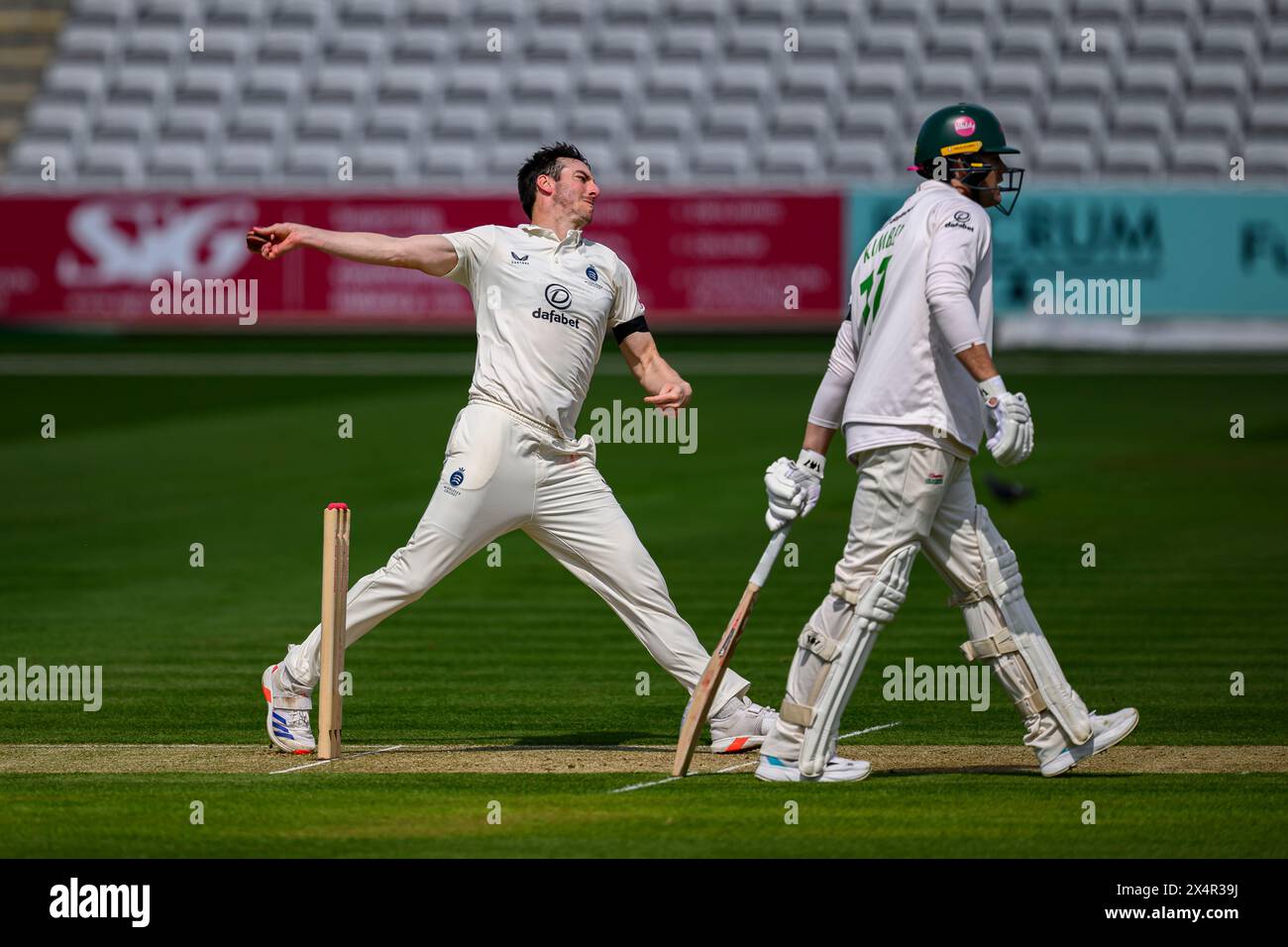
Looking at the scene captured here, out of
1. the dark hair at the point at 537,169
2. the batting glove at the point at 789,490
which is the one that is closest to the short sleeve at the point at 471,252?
the dark hair at the point at 537,169

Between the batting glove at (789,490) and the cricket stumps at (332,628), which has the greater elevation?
the batting glove at (789,490)

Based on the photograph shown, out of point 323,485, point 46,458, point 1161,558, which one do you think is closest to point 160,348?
point 46,458

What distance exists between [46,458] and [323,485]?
3.70m

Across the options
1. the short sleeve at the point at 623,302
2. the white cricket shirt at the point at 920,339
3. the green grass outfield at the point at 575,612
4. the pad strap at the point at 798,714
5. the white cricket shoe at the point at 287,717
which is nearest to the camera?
the green grass outfield at the point at 575,612

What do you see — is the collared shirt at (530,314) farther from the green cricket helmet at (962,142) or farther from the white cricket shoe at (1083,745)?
the white cricket shoe at (1083,745)

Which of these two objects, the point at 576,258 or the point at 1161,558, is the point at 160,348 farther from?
the point at 576,258

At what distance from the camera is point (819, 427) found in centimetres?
804

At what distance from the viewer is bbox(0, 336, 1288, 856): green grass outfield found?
23.4 feet

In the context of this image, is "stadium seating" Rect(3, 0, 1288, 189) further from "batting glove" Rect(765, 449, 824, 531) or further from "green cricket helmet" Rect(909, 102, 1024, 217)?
"batting glove" Rect(765, 449, 824, 531)

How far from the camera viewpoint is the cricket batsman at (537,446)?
27.1 feet

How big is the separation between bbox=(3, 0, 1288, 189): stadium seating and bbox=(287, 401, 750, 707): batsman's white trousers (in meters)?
27.9

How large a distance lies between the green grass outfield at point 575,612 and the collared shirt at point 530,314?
1.52 meters

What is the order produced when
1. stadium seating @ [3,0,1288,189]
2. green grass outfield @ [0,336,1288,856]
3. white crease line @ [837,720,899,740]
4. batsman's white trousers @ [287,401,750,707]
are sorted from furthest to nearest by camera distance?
stadium seating @ [3,0,1288,189]
white crease line @ [837,720,899,740]
batsman's white trousers @ [287,401,750,707]
green grass outfield @ [0,336,1288,856]

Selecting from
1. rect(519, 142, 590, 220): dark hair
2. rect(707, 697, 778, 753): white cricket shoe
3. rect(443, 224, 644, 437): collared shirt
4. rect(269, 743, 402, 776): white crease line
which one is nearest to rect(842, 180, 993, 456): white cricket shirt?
rect(443, 224, 644, 437): collared shirt
